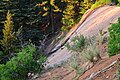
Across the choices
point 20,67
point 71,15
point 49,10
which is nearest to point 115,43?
point 20,67

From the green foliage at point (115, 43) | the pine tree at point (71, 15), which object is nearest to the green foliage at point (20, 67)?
the green foliage at point (115, 43)

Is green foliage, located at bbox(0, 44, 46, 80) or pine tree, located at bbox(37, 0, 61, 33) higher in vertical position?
green foliage, located at bbox(0, 44, 46, 80)

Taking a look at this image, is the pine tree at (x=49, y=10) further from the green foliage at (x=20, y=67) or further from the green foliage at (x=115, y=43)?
the green foliage at (x=115, y=43)

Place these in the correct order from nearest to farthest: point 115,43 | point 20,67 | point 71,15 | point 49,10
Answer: point 115,43 → point 20,67 → point 71,15 → point 49,10

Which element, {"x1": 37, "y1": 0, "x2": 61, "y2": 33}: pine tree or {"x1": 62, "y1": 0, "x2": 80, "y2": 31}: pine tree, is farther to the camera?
{"x1": 37, "y1": 0, "x2": 61, "y2": 33}: pine tree

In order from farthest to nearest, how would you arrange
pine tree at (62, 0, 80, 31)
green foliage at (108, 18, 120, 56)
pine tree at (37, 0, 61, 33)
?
pine tree at (37, 0, 61, 33)
pine tree at (62, 0, 80, 31)
green foliage at (108, 18, 120, 56)

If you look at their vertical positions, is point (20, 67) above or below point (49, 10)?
above

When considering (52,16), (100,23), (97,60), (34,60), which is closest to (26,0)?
(52,16)

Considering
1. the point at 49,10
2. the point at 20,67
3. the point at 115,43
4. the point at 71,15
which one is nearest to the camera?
the point at 115,43

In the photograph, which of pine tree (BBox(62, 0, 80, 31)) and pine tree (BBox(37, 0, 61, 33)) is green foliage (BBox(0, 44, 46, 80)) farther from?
pine tree (BBox(37, 0, 61, 33))

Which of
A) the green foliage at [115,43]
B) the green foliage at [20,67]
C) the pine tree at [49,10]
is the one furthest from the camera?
the pine tree at [49,10]

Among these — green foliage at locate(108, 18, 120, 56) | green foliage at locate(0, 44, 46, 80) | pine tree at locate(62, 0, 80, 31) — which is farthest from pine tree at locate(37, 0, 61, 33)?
green foliage at locate(108, 18, 120, 56)

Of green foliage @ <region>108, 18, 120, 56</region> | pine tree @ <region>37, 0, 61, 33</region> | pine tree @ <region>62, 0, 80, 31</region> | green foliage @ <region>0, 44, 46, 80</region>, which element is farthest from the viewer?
pine tree @ <region>37, 0, 61, 33</region>

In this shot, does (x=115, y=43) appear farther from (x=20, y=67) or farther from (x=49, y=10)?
(x=49, y=10)
